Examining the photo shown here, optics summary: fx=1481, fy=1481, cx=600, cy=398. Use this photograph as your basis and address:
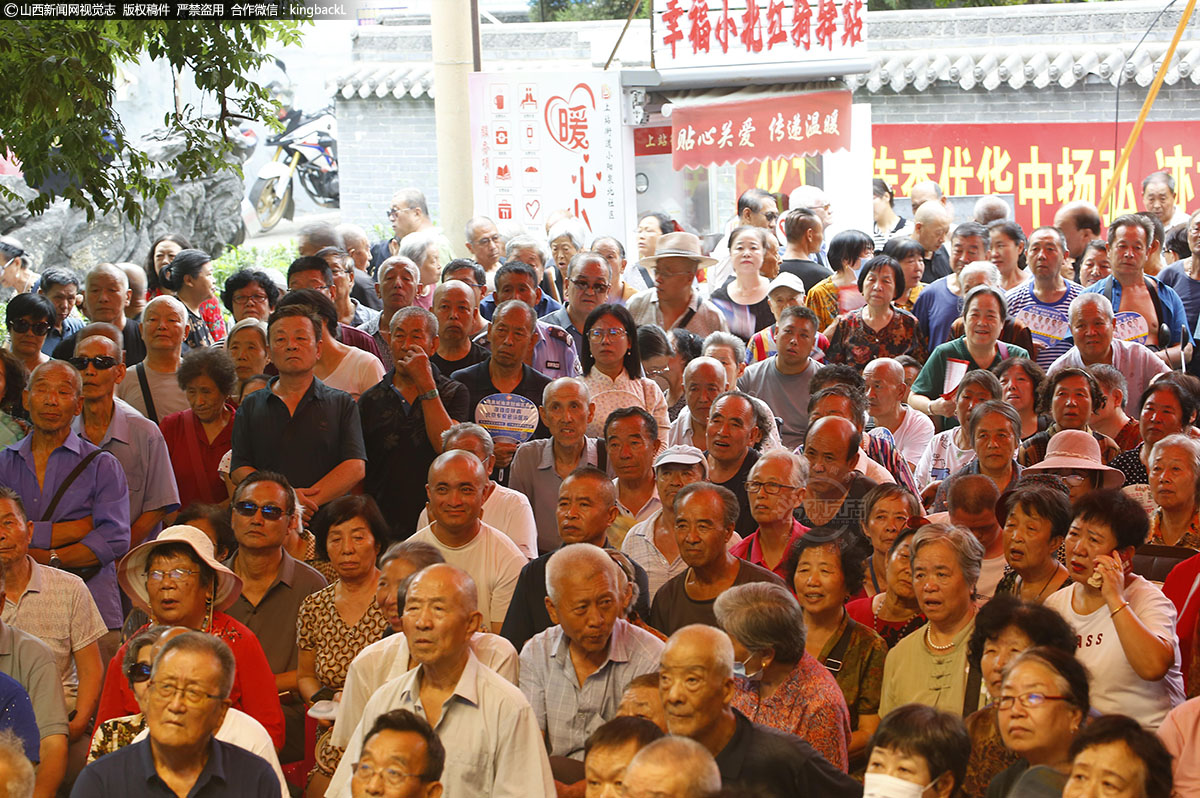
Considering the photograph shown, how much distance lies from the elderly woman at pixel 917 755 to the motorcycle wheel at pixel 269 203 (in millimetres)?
19996

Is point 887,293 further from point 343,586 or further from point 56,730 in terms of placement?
point 56,730

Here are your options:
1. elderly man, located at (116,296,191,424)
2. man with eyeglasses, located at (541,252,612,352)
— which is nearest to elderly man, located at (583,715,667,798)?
elderly man, located at (116,296,191,424)

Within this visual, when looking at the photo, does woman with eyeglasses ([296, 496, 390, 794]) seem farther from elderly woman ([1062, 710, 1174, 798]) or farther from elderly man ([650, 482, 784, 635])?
elderly woman ([1062, 710, 1174, 798])

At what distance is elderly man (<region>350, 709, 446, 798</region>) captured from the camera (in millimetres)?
3963

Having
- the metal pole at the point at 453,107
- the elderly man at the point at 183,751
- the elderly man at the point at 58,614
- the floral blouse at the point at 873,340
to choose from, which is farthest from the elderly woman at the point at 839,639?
the metal pole at the point at 453,107

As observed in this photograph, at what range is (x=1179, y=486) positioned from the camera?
19.1ft

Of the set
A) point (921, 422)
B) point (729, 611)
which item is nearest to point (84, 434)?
point (729, 611)

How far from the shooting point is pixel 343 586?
568 centimetres

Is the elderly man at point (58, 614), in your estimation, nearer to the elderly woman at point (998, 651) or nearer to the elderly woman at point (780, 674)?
the elderly woman at point (780, 674)

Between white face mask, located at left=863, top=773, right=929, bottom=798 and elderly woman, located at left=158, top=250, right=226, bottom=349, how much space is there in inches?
226

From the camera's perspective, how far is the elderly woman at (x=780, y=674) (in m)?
4.42

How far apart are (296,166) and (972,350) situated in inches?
664

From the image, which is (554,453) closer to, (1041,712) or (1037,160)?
(1041,712)

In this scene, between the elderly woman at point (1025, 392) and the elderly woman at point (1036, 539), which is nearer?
the elderly woman at point (1036, 539)
